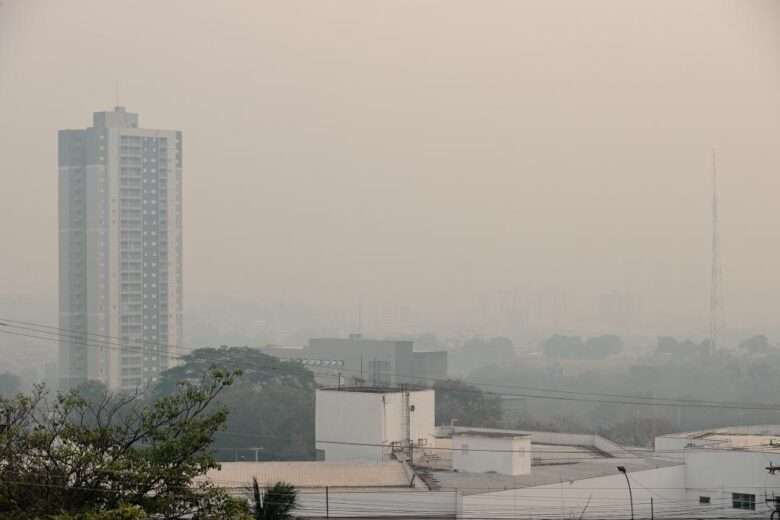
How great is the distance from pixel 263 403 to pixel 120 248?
3125 cm

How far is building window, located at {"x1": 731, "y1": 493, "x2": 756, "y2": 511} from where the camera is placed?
863 inches

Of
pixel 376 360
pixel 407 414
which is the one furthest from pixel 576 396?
pixel 407 414

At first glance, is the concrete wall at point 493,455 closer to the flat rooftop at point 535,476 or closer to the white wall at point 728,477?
the flat rooftop at point 535,476

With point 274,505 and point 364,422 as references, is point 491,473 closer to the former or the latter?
point 364,422

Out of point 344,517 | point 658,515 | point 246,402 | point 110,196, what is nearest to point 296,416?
point 246,402

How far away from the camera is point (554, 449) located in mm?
25703

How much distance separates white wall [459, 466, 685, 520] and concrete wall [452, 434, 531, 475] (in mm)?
730

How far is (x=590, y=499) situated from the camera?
20312 mm

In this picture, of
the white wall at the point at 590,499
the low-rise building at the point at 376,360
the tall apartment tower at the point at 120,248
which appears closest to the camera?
the white wall at the point at 590,499

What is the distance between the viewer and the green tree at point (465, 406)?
50819mm

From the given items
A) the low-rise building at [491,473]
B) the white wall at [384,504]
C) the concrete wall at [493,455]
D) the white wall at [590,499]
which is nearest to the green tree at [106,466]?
the white wall at [384,504]

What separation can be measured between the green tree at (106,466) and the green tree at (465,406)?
3806 centimetres

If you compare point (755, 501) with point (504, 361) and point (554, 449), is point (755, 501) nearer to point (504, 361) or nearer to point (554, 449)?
point (554, 449)

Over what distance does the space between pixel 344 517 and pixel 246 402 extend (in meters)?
30.2
